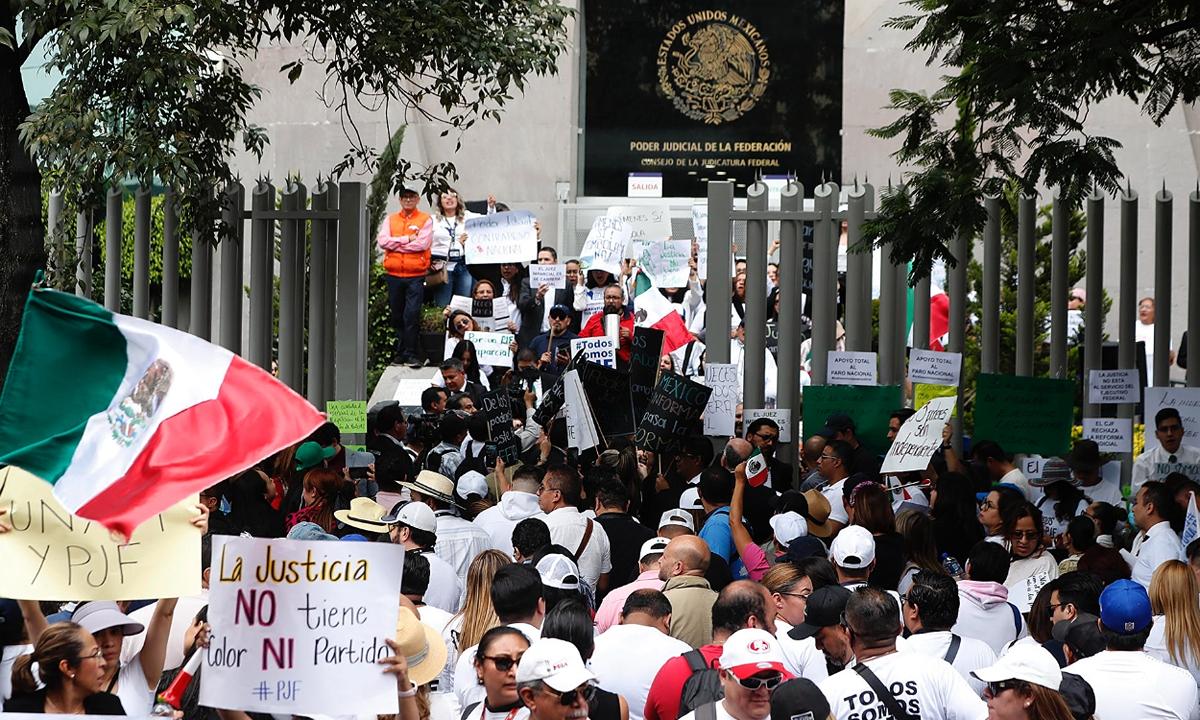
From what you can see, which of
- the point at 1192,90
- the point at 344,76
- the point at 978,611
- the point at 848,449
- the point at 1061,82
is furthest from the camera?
the point at 344,76

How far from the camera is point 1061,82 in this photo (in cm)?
1093

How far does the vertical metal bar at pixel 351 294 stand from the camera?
15.5m

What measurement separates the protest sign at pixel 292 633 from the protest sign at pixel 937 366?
9092 mm

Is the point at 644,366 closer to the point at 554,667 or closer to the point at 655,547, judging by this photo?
the point at 655,547

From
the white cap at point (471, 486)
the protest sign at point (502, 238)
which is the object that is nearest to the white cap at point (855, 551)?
the white cap at point (471, 486)

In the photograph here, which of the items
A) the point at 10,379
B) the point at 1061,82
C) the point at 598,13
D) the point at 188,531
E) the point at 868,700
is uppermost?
the point at 598,13

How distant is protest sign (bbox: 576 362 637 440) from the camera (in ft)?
44.8

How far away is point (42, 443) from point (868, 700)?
3.05m

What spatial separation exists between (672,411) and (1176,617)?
5.73 meters

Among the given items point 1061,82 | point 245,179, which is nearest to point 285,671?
point 1061,82

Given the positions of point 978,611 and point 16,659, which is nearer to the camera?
point 16,659

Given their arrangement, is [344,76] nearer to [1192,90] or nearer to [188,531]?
[1192,90]

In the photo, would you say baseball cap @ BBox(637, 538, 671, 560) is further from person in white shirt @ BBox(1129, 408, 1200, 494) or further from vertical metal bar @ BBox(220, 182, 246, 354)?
vertical metal bar @ BBox(220, 182, 246, 354)

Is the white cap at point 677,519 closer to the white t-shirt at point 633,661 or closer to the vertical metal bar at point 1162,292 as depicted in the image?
the white t-shirt at point 633,661
